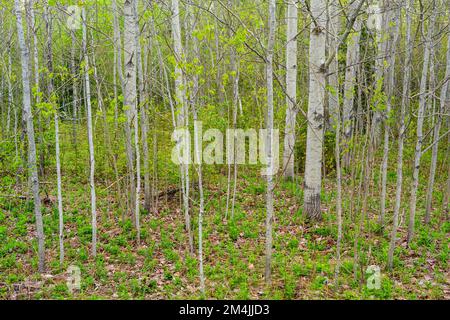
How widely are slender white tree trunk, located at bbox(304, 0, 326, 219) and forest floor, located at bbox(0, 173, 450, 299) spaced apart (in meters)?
0.44

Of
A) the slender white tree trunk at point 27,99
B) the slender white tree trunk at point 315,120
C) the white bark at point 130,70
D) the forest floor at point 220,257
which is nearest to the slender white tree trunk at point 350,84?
the slender white tree trunk at point 315,120

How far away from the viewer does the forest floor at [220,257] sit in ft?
16.2

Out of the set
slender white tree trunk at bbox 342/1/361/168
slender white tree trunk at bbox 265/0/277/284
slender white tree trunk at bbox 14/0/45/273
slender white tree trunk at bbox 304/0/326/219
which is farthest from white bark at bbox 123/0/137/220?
slender white tree trunk at bbox 342/1/361/168

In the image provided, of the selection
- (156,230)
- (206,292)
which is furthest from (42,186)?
(206,292)

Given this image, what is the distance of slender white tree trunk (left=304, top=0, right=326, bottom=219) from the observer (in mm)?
6457

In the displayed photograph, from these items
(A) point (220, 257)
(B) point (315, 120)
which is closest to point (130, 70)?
(B) point (315, 120)

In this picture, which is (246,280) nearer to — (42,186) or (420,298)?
(420,298)

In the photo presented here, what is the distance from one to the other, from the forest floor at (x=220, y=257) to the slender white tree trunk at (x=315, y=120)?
1.43 feet

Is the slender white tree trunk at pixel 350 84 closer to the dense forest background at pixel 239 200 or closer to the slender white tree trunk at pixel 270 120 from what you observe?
the dense forest background at pixel 239 200

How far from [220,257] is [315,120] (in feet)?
9.24

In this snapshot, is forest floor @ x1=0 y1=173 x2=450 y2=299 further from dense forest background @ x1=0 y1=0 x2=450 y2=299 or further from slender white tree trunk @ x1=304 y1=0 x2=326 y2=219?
slender white tree trunk @ x1=304 y1=0 x2=326 y2=219

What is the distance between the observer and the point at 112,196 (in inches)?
359

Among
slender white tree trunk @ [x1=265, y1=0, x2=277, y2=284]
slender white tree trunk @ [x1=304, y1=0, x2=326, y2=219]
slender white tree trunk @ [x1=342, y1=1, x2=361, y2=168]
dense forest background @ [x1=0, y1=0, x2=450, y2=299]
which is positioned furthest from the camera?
slender white tree trunk @ [x1=304, y1=0, x2=326, y2=219]

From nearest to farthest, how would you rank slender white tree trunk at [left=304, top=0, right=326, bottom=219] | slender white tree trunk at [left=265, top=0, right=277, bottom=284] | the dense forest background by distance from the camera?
1. slender white tree trunk at [left=265, top=0, right=277, bottom=284]
2. the dense forest background
3. slender white tree trunk at [left=304, top=0, right=326, bottom=219]
